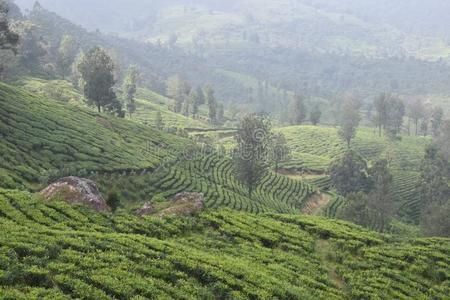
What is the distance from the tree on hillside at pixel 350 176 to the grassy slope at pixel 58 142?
43834 mm

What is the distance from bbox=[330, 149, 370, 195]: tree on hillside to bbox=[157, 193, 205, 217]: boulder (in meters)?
77.0

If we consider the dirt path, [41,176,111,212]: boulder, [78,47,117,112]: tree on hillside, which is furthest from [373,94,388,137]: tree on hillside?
[41,176,111,212]: boulder

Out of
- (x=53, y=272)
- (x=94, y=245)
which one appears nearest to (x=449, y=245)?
(x=94, y=245)

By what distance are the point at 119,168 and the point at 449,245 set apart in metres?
45.6

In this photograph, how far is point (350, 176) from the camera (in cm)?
10962

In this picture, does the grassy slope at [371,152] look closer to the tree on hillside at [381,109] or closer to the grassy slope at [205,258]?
the tree on hillside at [381,109]

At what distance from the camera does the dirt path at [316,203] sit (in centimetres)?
9288

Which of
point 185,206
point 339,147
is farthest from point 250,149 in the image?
point 339,147

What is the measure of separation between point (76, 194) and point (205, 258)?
12.5m

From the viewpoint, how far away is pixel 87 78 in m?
101

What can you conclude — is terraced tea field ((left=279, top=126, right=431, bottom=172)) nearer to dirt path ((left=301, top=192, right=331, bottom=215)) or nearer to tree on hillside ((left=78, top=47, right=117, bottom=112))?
dirt path ((left=301, top=192, right=331, bottom=215))

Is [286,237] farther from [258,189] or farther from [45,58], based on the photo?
[45,58]

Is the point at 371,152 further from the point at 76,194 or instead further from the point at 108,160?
the point at 76,194

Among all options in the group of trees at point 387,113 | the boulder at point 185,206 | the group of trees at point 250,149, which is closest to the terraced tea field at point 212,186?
the group of trees at point 250,149
